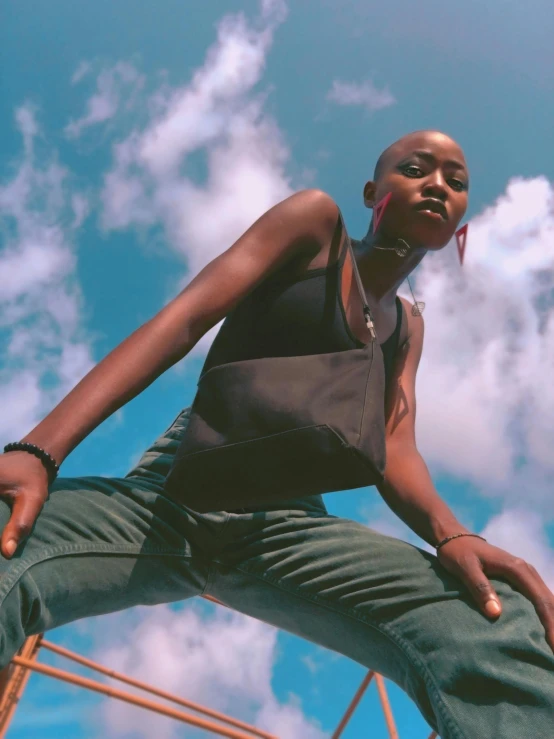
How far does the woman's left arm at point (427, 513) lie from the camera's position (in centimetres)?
189

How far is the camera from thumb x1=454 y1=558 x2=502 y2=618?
1797mm

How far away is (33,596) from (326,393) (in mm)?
943

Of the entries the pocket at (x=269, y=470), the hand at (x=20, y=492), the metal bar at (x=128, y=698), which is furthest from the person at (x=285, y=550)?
the metal bar at (x=128, y=698)

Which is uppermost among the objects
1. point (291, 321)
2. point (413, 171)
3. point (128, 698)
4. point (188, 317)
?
point (413, 171)

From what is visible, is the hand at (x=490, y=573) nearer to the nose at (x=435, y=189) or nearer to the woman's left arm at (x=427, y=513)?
the woman's left arm at (x=427, y=513)

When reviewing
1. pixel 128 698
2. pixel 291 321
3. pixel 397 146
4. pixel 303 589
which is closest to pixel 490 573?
pixel 303 589

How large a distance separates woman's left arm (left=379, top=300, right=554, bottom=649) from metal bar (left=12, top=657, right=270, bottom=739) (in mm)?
2937

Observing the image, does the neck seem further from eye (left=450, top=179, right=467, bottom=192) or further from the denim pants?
the denim pants

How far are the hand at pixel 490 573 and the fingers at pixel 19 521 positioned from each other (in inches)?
48.5

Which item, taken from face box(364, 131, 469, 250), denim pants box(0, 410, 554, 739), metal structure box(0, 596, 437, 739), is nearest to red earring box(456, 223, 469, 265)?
face box(364, 131, 469, 250)

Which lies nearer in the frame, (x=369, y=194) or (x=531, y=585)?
(x=531, y=585)

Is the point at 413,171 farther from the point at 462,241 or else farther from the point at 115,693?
the point at 115,693

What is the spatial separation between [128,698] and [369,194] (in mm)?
3731

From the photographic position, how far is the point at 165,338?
1.93 metres
